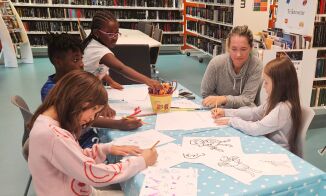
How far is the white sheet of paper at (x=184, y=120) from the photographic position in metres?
1.61

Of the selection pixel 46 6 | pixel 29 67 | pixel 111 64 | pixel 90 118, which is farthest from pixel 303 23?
pixel 46 6

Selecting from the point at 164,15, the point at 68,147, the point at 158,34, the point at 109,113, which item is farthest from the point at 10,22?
the point at 68,147

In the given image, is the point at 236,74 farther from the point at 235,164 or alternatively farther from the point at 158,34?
the point at 158,34

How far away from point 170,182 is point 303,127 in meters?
Result: 0.91

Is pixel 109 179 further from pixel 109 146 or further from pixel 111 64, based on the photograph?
pixel 111 64

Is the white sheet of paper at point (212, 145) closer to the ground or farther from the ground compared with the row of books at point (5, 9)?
closer to the ground

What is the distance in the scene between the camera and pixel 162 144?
1406 mm

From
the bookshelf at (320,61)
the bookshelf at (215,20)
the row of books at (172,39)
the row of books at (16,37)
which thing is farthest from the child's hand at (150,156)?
the row of books at (172,39)

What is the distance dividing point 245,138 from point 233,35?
89 cm

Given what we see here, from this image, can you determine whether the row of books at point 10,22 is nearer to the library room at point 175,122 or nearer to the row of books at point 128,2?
the row of books at point 128,2

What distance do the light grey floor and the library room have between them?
0.02 meters

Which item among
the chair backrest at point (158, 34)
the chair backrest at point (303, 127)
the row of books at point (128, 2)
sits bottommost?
the chair backrest at point (303, 127)

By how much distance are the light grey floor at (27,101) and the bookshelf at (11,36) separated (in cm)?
22

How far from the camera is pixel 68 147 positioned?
1.07 meters
